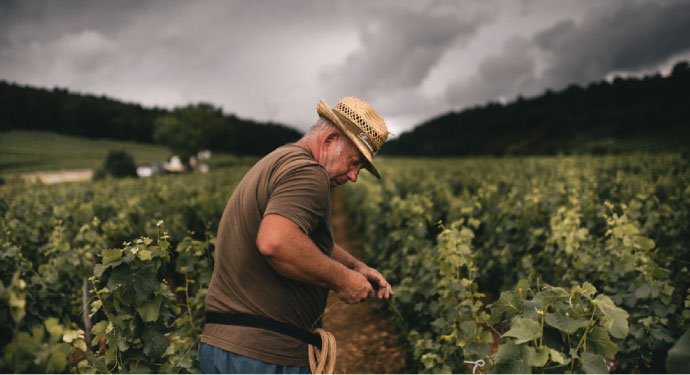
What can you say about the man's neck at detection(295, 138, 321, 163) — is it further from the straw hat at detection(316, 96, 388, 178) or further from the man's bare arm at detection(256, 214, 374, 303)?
the man's bare arm at detection(256, 214, 374, 303)

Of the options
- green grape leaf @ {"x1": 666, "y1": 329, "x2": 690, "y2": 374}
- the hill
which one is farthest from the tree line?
green grape leaf @ {"x1": 666, "y1": 329, "x2": 690, "y2": 374}

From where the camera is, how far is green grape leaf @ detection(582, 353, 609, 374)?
1.42 metres

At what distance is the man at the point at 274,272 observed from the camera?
5.06ft

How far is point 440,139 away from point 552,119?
27.5 meters

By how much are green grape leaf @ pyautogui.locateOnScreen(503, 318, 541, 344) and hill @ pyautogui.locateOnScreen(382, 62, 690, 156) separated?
43.5 meters

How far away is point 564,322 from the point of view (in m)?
1.50

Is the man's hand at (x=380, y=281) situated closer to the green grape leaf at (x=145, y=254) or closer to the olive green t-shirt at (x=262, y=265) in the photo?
the olive green t-shirt at (x=262, y=265)

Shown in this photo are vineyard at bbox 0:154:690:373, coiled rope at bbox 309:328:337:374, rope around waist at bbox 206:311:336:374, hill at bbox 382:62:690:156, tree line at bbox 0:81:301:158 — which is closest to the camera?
vineyard at bbox 0:154:690:373

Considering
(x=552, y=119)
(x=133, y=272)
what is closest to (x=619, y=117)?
(x=552, y=119)

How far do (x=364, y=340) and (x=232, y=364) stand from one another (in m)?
4.07

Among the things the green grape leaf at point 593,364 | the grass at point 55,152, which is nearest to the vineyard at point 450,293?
the green grape leaf at point 593,364

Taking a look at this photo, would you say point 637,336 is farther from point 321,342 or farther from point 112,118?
point 112,118

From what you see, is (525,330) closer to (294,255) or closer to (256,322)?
(294,255)

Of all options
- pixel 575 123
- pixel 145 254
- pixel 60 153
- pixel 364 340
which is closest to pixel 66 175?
pixel 60 153
